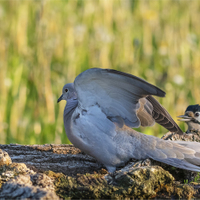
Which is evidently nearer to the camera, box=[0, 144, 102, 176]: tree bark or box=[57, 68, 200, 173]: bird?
box=[57, 68, 200, 173]: bird

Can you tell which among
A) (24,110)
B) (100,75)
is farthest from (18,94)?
(100,75)

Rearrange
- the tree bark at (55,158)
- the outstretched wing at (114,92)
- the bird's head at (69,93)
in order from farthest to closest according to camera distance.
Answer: the bird's head at (69,93), the tree bark at (55,158), the outstretched wing at (114,92)

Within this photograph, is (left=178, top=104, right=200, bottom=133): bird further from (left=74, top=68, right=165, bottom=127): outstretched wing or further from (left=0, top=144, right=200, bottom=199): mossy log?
(left=0, top=144, right=200, bottom=199): mossy log

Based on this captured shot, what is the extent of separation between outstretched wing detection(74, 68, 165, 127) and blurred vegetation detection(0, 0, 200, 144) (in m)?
1.92

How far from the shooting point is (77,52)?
237 inches

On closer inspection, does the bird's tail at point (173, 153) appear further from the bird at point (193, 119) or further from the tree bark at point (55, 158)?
the bird at point (193, 119)

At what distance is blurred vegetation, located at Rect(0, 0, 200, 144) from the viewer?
525 centimetres

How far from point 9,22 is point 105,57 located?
76.3 inches

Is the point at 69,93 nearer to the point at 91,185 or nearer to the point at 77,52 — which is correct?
the point at 91,185

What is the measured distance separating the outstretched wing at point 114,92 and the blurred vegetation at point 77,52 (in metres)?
1.92

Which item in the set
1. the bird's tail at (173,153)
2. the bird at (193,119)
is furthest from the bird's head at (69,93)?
the bird at (193,119)

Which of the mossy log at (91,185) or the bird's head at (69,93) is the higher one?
the bird's head at (69,93)

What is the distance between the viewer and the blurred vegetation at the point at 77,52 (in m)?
5.25

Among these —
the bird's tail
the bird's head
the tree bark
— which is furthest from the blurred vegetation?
the bird's tail
